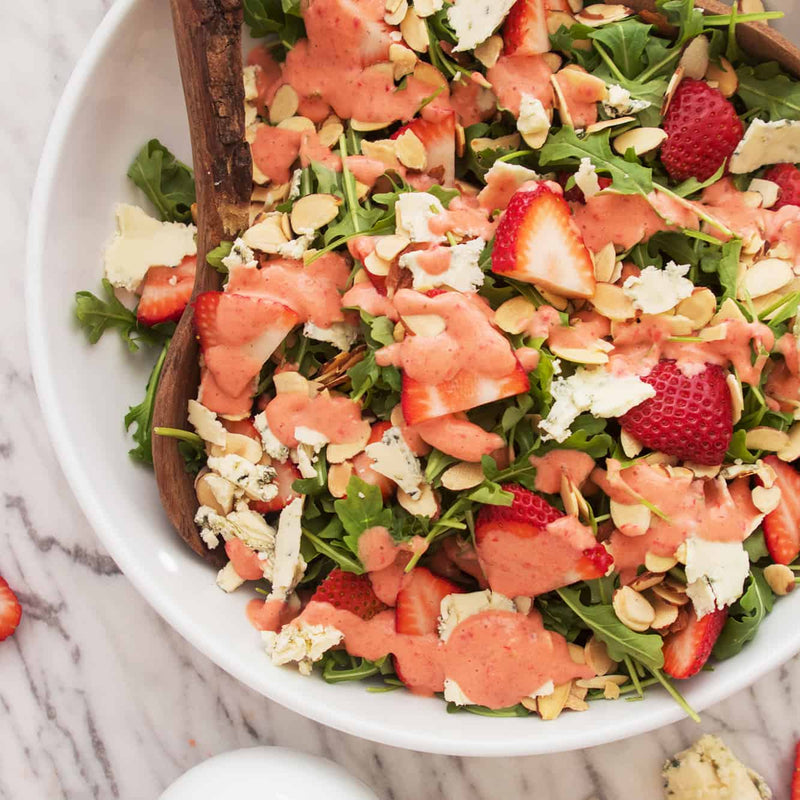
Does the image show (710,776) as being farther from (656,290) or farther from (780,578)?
(656,290)

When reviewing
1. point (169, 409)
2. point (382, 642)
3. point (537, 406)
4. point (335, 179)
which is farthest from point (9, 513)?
point (537, 406)

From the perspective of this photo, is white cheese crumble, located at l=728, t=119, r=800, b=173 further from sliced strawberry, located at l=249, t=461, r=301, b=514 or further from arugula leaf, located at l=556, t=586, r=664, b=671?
sliced strawberry, located at l=249, t=461, r=301, b=514

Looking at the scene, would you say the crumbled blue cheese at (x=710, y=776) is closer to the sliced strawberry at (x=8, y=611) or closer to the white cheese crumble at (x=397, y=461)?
the white cheese crumble at (x=397, y=461)

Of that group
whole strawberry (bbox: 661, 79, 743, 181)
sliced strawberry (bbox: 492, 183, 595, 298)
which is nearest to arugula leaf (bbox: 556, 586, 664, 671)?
sliced strawberry (bbox: 492, 183, 595, 298)

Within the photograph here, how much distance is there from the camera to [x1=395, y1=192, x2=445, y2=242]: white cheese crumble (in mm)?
1269

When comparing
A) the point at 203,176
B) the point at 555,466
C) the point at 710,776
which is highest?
the point at 203,176

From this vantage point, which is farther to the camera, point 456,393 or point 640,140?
point 640,140

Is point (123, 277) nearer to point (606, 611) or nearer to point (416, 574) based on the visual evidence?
point (416, 574)

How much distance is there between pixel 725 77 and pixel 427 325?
0.64 m

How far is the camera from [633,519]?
126cm

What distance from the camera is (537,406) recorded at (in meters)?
1.28

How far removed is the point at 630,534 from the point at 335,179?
0.68 meters

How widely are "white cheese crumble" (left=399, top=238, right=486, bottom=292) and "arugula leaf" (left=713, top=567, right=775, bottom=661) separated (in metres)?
0.62

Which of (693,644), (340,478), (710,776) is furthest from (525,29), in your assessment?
(710,776)
